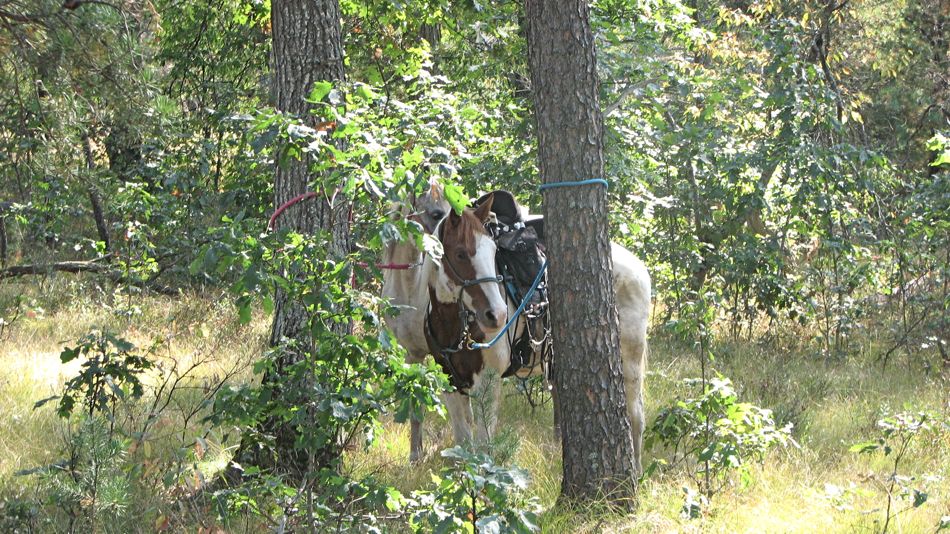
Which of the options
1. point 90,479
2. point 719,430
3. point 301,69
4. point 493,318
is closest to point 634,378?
point 493,318

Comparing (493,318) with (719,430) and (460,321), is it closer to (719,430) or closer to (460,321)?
(460,321)

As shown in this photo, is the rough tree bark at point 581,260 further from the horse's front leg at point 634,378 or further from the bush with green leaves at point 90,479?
the bush with green leaves at point 90,479

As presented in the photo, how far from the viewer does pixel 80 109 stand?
6.59m

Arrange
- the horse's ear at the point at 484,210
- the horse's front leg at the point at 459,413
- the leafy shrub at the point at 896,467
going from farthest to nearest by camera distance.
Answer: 1. the horse's front leg at the point at 459,413
2. the horse's ear at the point at 484,210
3. the leafy shrub at the point at 896,467

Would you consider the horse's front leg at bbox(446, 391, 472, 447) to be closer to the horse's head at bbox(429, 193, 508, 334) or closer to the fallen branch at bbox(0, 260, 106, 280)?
the horse's head at bbox(429, 193, 508, 334)

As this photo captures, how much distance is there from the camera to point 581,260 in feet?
17.6

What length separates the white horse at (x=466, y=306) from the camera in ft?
20.7

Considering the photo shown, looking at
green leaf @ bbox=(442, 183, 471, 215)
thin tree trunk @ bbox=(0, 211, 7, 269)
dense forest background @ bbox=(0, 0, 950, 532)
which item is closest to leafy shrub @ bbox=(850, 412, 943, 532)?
dense forest background @ bbox=(0, 0, 950, 532)

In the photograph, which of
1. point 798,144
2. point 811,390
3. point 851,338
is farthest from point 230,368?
point 851,338

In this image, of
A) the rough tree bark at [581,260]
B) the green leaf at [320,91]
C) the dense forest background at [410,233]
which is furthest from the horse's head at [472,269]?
the green leaf at [320,91]

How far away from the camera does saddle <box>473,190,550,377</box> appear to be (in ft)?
22.7

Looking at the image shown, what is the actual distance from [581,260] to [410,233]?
3.81ft

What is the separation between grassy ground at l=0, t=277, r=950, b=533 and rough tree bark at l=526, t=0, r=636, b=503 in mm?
330

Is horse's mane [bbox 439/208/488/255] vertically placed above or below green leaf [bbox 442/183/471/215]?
below
